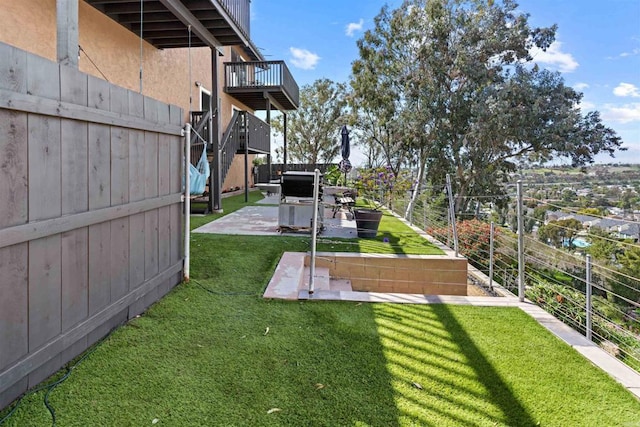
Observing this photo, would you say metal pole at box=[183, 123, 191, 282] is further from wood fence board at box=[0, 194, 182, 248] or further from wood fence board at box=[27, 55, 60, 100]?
wood fence board at box=[27, 55, 60, 100]

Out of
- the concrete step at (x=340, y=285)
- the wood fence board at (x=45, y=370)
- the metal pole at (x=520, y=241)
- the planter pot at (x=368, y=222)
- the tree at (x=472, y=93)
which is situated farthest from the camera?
the tree at (x=472, y=93)

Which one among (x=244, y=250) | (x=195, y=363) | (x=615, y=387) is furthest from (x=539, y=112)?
(x=195, y=363)

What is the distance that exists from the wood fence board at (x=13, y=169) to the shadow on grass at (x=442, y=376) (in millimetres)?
1947

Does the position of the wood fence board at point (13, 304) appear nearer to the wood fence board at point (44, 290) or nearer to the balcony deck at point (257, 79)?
the wood fence board at point (44, 290)

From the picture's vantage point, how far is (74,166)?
206 cm

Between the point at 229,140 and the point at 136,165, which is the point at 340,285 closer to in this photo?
the point at 136,165

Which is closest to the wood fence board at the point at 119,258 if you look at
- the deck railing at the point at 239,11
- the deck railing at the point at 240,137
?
the deck railing at the point at 239,11

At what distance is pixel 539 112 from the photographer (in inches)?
554

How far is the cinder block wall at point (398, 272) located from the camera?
4680 millimetres

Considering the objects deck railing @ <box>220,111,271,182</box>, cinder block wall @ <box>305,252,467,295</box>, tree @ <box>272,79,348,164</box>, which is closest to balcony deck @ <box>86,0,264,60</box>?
deck railing @ <box>220,111,271,182</box>

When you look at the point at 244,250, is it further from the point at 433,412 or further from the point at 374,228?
the point at 433,412

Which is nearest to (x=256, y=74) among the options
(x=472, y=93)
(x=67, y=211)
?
(x=472, y=93)

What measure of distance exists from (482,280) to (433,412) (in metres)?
4.17

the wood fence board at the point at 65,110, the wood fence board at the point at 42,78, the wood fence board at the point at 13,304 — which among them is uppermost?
the wood fence board at the point at 42,78
